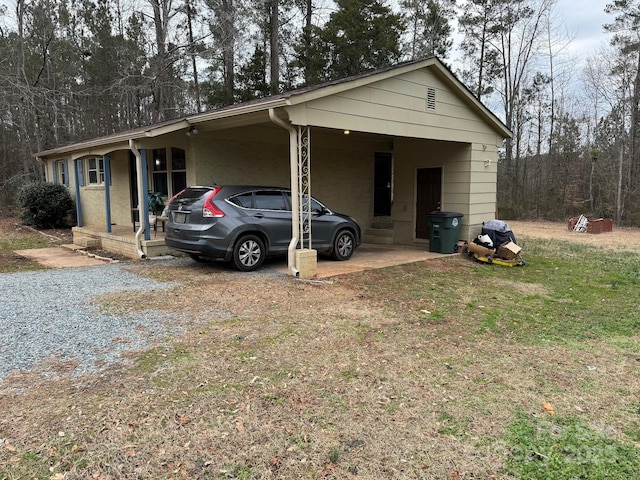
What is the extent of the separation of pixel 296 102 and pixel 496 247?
5547 millimetres

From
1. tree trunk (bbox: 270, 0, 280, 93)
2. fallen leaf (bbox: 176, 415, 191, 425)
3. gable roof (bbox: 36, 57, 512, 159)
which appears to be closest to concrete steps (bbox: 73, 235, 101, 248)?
gable roof (bbox: 36, 57, 512, 159)

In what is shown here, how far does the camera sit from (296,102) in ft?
22.4

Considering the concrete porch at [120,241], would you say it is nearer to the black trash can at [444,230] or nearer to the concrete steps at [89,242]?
the concrete steps at [89,242]

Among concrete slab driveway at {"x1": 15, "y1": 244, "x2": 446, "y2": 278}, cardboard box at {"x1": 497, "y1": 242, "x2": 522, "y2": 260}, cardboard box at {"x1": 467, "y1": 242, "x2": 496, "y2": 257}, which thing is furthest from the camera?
cardboard box at {"x1": 467, "y1": 242, "x2": 496, "y2": 257}

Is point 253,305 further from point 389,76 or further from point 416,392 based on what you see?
point 389,76

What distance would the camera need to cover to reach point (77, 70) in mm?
22359

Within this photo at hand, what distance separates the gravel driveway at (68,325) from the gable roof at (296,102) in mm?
3114

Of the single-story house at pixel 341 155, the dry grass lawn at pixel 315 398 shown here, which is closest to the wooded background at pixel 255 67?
the single-story house at pixel 341 155

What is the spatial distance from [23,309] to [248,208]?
362cm

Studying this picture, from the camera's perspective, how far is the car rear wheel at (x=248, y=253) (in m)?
7.69

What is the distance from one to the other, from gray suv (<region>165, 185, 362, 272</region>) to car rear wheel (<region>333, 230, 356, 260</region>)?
0.19 metres

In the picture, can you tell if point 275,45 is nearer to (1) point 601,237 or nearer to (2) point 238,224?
(1) point 601,237

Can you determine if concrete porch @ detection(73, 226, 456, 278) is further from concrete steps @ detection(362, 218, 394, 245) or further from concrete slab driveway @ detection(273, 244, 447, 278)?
concrete steps @ detection(362, 218, 394, 245)

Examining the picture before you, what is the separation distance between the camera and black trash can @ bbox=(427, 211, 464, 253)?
10039 mm
